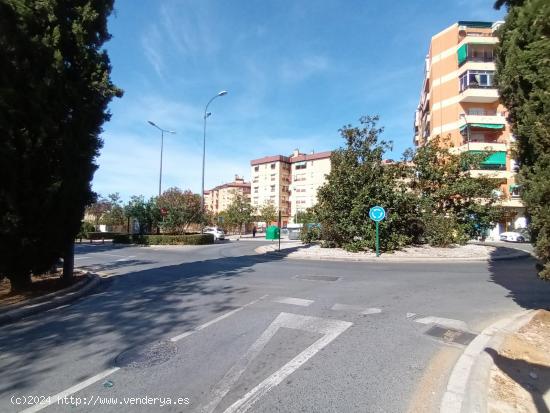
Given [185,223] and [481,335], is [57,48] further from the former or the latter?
[185,223]

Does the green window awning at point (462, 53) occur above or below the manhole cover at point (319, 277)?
above

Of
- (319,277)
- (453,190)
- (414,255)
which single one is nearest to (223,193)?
(453,190)

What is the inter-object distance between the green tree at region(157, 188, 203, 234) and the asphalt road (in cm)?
2644

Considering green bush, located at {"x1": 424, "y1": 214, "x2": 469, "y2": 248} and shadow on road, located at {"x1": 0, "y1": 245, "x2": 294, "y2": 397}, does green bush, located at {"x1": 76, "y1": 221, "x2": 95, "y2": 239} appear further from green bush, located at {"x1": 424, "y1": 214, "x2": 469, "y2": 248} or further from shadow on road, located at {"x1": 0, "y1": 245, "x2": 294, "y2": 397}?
green bush, located at {"x1": 424, "y1": 214, "x2": 469, "y2": 248}

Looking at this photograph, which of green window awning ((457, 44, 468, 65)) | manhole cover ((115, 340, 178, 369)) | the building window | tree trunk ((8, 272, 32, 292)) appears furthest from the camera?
green window awning ((457, 44, 468, 65))

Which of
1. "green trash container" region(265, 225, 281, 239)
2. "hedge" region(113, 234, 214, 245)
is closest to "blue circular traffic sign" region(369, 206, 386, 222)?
"hedge" region(113, 234, 214, 245)

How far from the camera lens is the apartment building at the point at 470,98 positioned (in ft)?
146

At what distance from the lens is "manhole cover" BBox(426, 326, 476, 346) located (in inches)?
214

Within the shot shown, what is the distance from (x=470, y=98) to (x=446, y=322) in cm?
4638

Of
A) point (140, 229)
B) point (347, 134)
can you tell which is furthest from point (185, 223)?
point (347, 134)

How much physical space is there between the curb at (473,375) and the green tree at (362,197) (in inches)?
582

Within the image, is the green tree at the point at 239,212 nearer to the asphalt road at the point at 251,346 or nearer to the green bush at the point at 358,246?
the green bush at the point at 358,246

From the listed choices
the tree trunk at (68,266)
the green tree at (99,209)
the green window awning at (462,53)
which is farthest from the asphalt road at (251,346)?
the green tree at (99,209)

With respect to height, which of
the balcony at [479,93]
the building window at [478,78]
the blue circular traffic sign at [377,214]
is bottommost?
the blue circular traffic sign at [377,214]
